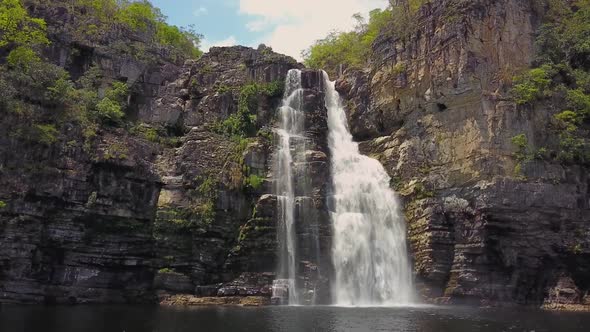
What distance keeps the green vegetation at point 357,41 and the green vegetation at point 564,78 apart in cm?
1221

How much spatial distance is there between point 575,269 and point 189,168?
3059 cm

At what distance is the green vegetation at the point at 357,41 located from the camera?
5132 centimetres

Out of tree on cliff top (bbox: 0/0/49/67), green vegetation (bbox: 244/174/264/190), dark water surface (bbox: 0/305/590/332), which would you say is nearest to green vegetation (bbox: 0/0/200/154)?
tree on cliff top (bbox: 0/0/49/67)

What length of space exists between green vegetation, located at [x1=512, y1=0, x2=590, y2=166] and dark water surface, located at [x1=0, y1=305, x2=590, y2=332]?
14.5 m

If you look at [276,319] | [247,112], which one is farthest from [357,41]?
[276,319]

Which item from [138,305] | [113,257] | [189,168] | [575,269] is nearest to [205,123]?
[189,168]

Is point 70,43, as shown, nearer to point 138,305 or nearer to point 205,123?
point 205,123

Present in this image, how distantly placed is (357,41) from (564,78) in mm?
27550

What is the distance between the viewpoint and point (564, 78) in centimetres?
4425

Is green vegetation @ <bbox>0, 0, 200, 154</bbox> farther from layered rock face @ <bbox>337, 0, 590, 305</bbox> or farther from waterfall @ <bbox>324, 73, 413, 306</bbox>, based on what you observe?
layered rock face @ <bbox>337, 0, 590, 305</bbox>

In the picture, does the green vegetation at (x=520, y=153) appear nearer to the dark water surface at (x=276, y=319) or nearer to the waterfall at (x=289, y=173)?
the dark water surface at (x=276, y=319)

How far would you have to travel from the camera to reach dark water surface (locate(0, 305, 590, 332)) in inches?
921

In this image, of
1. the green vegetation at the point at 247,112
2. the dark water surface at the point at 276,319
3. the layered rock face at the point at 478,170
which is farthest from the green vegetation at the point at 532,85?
the green vegetation at the point at 247,112

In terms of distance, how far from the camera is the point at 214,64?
170 ft
